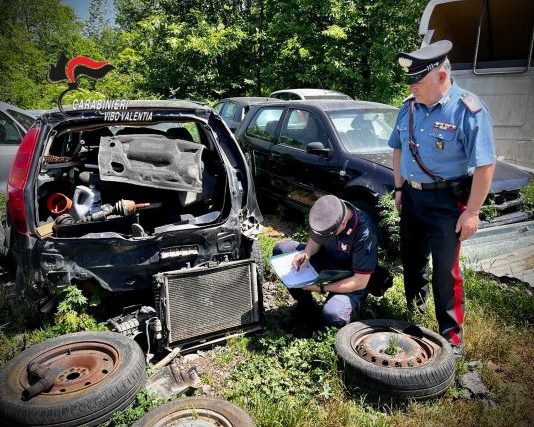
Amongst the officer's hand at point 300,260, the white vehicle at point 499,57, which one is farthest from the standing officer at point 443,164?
the white vehicle at point 499,57

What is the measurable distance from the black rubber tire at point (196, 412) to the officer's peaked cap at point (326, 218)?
4.21 feet

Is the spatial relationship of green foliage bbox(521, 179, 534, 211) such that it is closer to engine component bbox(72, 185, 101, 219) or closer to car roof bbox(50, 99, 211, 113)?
car roof bbox(50, 99, 211, 113)

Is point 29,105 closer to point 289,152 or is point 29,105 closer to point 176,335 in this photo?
point 289,152

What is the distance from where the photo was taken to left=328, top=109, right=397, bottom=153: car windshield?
16.9 ft

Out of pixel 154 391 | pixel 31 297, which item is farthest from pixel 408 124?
pixel 31 297

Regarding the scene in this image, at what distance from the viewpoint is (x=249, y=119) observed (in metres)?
6.95

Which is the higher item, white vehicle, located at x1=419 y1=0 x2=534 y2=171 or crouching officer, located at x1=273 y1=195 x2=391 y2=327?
white vehicle, located at x1=419 y1=0 x2=534 y2=171

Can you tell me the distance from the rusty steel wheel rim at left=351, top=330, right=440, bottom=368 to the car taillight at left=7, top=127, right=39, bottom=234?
2.33 metres

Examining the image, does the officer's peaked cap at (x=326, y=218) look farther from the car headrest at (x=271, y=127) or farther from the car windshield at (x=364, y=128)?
the car headrest at (x=271, y=127)

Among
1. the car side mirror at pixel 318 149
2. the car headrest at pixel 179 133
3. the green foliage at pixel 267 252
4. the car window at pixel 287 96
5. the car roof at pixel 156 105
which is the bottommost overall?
the green foliage at pixel 267 252

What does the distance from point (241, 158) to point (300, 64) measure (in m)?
12.8

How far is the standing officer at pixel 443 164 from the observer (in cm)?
277

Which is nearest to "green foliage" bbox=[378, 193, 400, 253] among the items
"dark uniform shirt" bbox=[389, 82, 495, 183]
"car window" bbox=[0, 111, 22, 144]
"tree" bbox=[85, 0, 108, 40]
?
"dark uniform shirt" bbox=[389, 82, 495, 183]

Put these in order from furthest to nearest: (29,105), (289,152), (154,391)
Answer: (29,105), (289,152), (154,391)
